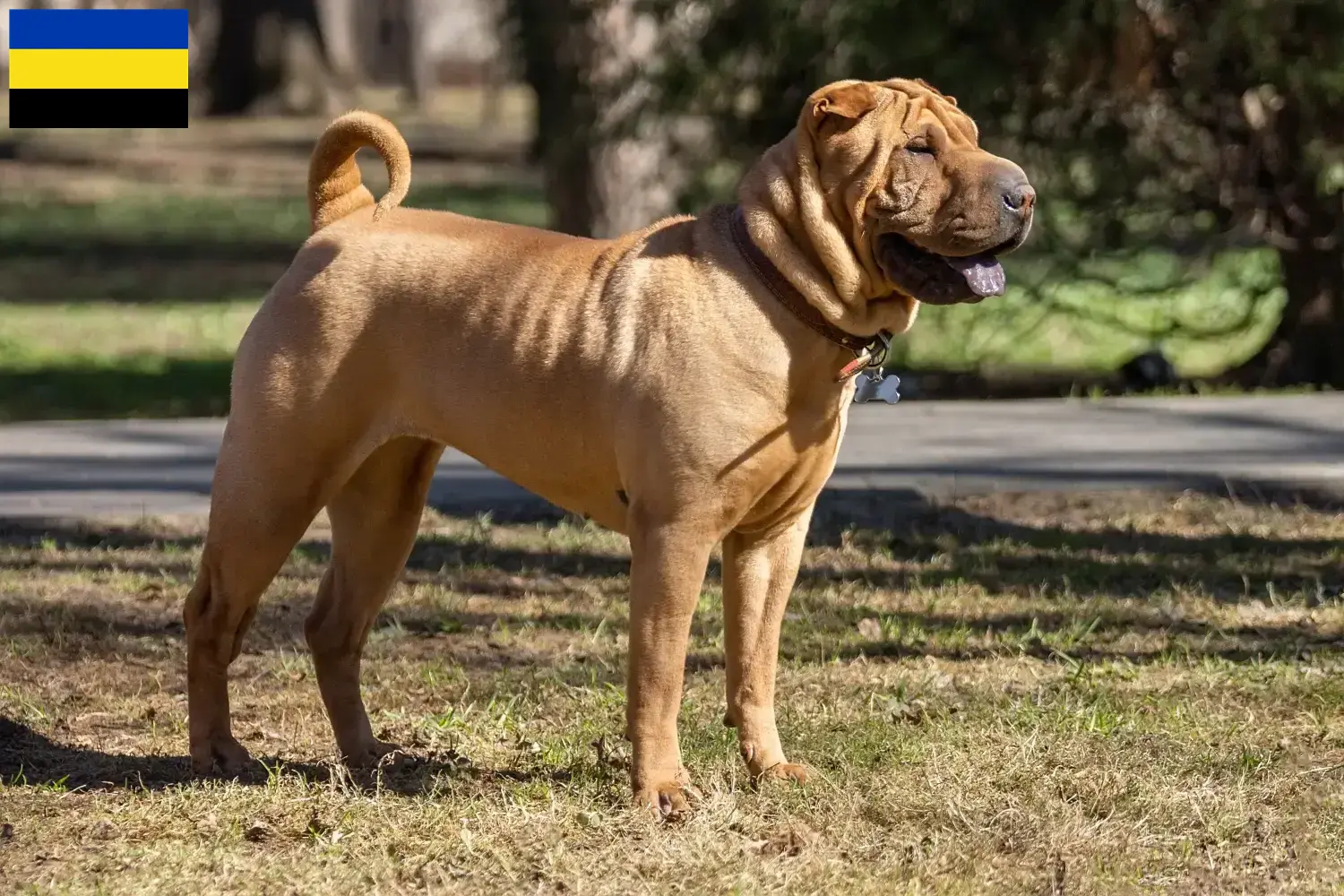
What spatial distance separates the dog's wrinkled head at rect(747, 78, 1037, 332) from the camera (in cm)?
437

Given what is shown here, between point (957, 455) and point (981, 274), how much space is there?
16.8ft

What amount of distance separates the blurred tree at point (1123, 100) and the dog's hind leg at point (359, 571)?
5.76 m

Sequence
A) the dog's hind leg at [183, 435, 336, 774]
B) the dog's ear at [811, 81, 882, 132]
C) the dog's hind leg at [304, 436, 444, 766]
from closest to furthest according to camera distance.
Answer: the dog's ear at [811, 81, 882, 132], the dog's hind leg at [183, 435, 336, 774], the dog's hind leg at [304, 436, 444, 766]

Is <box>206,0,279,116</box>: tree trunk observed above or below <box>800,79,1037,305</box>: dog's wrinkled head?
below

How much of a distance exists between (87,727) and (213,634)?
793 mm

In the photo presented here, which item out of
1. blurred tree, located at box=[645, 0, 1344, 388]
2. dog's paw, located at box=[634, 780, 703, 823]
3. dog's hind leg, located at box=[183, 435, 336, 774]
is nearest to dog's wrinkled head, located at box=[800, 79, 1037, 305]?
dog's paw, located at box=[634, 780, 703, 823]

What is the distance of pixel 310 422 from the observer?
4.94 meters

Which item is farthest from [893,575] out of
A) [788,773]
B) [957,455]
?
[788,773]

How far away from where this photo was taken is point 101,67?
12.4 metres

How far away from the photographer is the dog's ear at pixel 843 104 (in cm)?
445

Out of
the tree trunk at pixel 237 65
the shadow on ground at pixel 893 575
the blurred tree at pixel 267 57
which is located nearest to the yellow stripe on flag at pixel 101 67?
the shadow on ground at pixel 893 575

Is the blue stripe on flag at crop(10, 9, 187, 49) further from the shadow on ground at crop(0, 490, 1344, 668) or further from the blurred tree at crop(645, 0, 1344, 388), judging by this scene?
the shadow on ground at crop(0, 490, 1344, 668)

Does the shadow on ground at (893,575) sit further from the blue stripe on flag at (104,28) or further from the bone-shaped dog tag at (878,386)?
the blue stripe on flag at (104,28)

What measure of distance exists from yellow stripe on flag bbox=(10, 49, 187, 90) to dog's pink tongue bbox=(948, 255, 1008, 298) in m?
8.48
